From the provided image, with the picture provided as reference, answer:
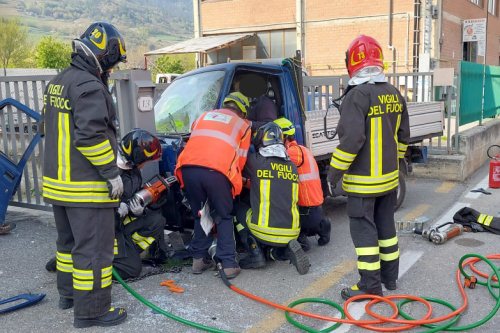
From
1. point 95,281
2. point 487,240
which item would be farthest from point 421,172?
point 95,281

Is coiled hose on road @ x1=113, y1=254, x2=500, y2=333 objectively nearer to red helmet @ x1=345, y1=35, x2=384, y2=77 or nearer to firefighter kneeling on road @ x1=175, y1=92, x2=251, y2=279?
firefighter kneeling on road @ x1=175, y1=92, x2=251, y2=279

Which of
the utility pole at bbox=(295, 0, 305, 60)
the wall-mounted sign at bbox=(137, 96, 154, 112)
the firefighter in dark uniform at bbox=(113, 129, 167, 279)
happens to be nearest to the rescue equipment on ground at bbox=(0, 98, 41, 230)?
the wall-mounted sign at bbox=(137, 96, 154, 112)

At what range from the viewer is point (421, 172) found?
9148 millimetres

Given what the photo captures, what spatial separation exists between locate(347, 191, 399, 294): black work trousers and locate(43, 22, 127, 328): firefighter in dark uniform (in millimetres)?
1877

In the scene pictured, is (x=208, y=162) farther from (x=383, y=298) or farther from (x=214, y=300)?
(x=383, y=298)

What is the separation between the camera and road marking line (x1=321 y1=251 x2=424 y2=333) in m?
3.57

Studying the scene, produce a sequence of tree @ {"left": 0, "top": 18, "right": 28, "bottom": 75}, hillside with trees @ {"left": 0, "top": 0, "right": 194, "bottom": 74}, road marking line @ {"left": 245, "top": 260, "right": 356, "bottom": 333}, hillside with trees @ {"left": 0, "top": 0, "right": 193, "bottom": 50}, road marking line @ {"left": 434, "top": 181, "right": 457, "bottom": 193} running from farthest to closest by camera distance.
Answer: hillside with trees @ {"left": 0, "top": 0, "right": 193, "bottom": 50} < hillside with trees @ {"left": 0, "top": 0, "right": 194, "bottom": 74} < tree @ {"left": 0, "top": 18, "right": 28, "bottom": 75} < road marking line @ {"left": 434, "top": 181, "right": 457, "bottom": 193} < road marking line @ {"left": 245, "top": 260, "right": 356, "bottom": 333}

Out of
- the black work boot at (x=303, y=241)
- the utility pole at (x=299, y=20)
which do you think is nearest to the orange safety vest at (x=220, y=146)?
the black work boot at (x=303, y=241)

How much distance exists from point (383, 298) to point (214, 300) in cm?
135

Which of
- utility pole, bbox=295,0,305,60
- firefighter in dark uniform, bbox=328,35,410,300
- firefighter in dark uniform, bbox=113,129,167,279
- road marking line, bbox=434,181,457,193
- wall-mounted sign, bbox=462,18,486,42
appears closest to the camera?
firefighter in dark uniform, bbox=328,35,410,300

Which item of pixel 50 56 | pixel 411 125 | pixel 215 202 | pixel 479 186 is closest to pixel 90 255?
pixel 215 202

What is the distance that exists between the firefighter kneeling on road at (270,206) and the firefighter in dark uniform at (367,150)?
2.15ft

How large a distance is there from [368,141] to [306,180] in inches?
45.6

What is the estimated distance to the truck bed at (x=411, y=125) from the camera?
18.8 ft
